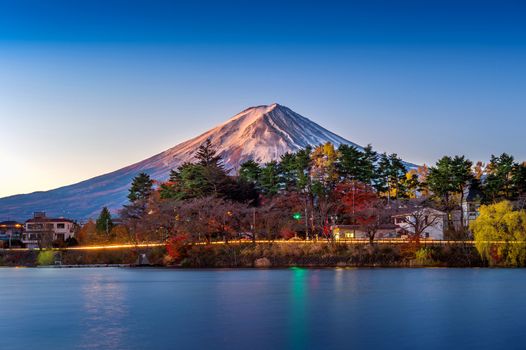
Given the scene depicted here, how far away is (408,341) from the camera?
72.0 ft

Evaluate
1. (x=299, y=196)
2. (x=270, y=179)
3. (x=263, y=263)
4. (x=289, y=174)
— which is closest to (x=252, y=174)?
(x=270, y=179)

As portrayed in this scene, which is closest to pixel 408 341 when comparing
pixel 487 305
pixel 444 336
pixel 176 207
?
pixel 444 336

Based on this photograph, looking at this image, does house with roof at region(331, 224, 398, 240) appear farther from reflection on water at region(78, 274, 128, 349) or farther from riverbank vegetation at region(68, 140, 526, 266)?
reflection on water at region(78, 274, 128, 349)

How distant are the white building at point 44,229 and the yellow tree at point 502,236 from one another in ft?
213

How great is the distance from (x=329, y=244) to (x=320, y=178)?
15367mm

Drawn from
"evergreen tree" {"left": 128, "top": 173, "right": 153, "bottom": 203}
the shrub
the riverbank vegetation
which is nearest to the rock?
the riverbank vegetation

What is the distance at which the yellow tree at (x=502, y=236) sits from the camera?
5428cm

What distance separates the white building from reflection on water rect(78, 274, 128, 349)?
59.2 metres

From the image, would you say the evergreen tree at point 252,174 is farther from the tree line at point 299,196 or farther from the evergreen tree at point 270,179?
the evergreen tree at point 270,179

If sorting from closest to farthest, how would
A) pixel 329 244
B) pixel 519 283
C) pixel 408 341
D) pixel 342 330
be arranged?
pixel 408 341 → pixel 342 330 → pixel 519 283 → pixel 329 244

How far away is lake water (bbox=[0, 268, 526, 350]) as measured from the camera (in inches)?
880

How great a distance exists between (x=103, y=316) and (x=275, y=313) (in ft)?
24.9

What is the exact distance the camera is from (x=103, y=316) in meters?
29.3

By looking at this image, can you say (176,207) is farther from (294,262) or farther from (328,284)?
(328,284)
